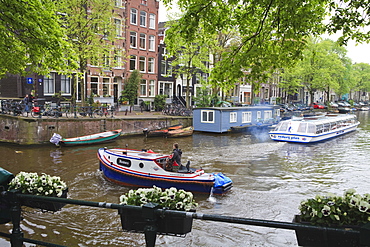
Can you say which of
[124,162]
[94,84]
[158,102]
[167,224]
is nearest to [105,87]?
[94,84]

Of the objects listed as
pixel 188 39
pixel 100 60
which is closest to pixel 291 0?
pixel 188 39

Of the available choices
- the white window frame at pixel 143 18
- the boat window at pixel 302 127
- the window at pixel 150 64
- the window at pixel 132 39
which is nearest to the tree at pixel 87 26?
the window at pixel 132 39

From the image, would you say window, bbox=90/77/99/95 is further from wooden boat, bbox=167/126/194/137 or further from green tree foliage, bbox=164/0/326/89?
green tree foliage, bbox=164/0/326/89

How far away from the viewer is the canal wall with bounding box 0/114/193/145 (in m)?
21.7

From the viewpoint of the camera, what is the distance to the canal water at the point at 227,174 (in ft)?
29.1

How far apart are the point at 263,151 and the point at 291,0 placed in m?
16.4

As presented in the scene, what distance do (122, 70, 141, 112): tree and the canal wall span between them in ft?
26.0

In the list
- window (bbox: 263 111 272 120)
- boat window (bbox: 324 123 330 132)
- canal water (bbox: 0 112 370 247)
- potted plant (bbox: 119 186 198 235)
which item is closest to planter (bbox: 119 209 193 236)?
potted plant (bbox: 119 186 198 235)

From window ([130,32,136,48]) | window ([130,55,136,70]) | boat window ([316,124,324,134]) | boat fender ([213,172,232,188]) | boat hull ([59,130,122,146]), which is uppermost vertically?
→ window ([130,32,136,48])

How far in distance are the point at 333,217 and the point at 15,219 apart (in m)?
3.39

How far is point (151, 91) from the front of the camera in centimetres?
4147

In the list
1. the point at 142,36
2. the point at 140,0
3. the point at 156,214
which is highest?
the point at 140,0

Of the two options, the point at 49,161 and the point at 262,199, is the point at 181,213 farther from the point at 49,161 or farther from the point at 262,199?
the point at 49,161

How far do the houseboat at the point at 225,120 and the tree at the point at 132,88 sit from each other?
25.3ft
